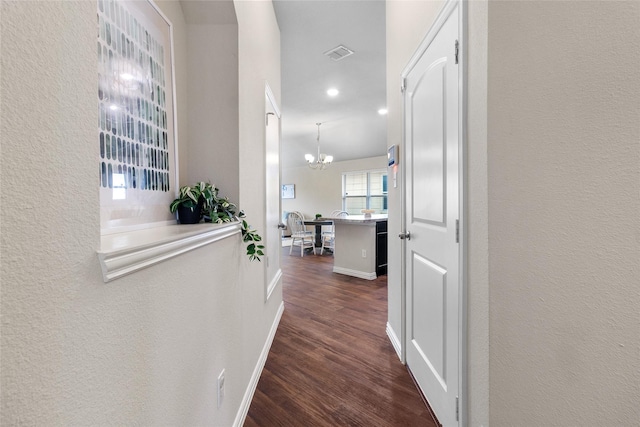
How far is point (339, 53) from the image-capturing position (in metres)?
3.26

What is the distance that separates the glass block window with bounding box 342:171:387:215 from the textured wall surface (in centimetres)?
616

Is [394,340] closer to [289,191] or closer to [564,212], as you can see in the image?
[564,212]

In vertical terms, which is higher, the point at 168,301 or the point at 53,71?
the point at 53,71

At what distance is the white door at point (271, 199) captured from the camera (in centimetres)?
214

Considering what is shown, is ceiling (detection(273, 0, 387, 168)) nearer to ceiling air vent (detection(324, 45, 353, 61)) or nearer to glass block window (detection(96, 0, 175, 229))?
ceiling air vent (detection(324, 45, 353, 61))

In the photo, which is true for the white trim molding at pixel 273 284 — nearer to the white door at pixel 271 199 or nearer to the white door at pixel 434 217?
the white door at pixel 271 199

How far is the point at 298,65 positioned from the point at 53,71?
11.8 ft

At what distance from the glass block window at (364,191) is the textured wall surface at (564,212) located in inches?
242

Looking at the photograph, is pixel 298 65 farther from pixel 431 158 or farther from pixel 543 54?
pixel 543 54

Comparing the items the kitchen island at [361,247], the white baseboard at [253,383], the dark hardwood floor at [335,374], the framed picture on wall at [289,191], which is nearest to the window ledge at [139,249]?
the white baseboard at [253,383]

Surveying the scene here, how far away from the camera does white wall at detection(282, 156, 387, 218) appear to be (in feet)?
24.4

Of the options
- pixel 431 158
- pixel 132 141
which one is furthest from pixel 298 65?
pixel 132 141

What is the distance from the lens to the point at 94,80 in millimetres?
506

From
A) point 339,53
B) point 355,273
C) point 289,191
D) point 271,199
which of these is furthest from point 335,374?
point 289,191
